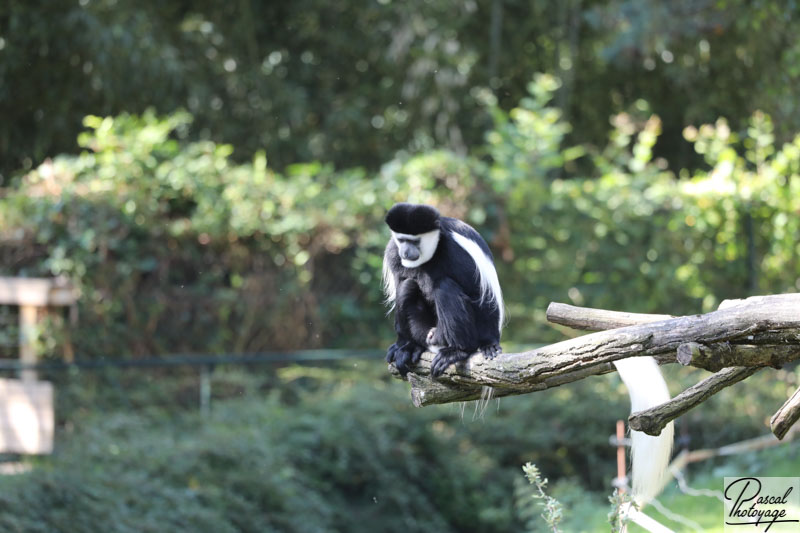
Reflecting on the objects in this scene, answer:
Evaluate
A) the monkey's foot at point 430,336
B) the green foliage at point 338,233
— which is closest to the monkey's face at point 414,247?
the monkey's foot at point 430,336

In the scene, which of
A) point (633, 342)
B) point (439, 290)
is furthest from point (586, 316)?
point (439, 290)

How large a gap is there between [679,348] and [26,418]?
4.21 metres

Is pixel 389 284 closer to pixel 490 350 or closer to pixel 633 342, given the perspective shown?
pixel 490 350

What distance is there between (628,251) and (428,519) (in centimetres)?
267

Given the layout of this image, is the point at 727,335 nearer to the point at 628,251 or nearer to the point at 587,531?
the point at 587,531

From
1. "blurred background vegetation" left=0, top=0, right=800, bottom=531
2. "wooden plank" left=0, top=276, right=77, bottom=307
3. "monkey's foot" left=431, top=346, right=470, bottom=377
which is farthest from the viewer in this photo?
"wooden plank" left=0, top=276, right=77, bottom=307

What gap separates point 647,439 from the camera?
7.55ft

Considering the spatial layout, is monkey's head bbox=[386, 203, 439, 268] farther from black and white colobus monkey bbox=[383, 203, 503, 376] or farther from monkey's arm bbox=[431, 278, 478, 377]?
monkey's arm bbox=[431, 278, 478, 377]

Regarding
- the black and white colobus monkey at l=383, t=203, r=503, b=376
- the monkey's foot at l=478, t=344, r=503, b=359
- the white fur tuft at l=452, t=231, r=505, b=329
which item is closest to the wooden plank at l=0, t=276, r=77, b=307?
the black and white colobus monkey at l=383, t=203, r=503, b=376

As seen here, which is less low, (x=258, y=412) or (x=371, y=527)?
(x=258, y=412)

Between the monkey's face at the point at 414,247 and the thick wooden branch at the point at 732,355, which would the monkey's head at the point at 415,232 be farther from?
the thick wooden branch at the point at 732,355

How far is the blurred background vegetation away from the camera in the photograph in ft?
16.1

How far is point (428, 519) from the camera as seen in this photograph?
17.8ft

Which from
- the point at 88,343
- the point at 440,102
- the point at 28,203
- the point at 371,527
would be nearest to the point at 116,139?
the point at 28,203
